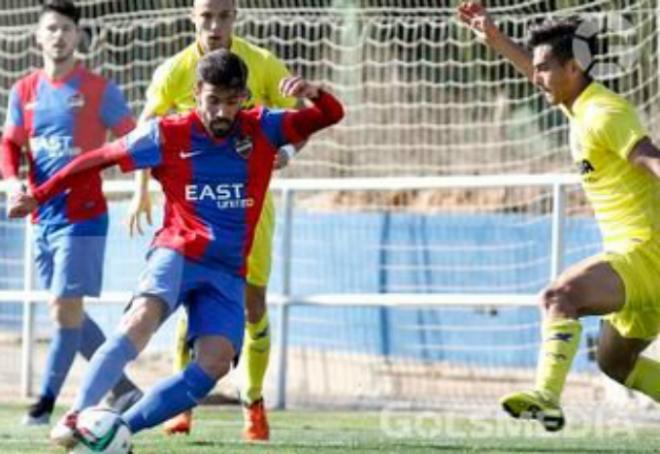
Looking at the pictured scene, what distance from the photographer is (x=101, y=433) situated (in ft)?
25.3

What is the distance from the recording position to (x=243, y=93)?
333 inches

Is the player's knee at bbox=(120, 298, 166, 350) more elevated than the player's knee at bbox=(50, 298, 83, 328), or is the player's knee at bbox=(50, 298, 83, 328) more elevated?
the player's knee at bbox=(120, 298, 166, 350)

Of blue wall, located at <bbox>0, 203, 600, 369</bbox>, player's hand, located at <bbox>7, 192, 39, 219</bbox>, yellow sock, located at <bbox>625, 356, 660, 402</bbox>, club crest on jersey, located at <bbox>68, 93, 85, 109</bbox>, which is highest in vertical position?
player's hand, located at <bbox>7, 192, 39, 219</bbox>

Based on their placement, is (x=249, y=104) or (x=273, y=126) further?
(x=249, y=104)

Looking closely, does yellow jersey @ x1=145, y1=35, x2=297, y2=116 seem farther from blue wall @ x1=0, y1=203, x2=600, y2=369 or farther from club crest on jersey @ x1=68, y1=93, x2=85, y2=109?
blue wall @ x1=0, y1=203, x2=600, y2=369

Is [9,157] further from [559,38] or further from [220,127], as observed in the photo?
[559,38]

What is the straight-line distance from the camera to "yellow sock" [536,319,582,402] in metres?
8.34

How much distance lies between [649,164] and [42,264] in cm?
443

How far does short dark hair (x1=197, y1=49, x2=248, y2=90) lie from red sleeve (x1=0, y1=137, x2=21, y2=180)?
262cm

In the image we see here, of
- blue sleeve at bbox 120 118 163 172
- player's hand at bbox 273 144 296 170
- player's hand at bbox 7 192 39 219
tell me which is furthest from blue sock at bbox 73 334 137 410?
player's hand at bbox 273 144 296 170

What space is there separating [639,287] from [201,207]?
6.20 feet

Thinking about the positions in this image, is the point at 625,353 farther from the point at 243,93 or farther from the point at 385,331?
the point at 385,331

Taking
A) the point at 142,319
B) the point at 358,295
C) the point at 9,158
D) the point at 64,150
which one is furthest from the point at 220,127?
the point at 358,295

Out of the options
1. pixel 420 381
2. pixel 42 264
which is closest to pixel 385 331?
pixel 420 381
